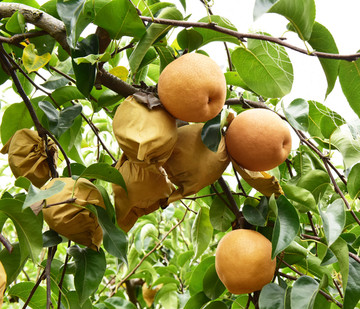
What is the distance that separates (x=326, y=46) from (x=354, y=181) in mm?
324

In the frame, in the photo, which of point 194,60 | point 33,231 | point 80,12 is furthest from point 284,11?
point 33,231

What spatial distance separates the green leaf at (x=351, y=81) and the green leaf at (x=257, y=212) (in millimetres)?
255

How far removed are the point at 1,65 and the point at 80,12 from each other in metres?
0.33

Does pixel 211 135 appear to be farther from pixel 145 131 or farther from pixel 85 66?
pixel 85 66

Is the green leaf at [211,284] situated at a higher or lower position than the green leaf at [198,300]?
higher

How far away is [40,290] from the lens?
1.07m

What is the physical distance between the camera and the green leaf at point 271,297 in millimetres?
890

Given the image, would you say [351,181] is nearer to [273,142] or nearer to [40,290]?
[273,142]

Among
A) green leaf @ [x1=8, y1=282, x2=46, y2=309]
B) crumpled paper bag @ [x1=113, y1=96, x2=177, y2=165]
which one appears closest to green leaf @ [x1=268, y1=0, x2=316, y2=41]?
crumpled paper bag @ [x1=113, y1=96, x2=177, y2=165]

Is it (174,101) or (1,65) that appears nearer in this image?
(174,101)

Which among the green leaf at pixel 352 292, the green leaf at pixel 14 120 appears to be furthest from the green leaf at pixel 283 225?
the green leaf at pixel 14 120

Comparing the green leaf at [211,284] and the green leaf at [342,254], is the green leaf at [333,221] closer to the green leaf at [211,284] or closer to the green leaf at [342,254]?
the green leaf at [342,254]

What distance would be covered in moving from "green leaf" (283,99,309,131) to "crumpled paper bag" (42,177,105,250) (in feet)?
1.42

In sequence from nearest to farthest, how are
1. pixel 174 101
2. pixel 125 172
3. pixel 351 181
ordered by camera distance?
pixel 174 101 < pixel 125 172 < pixel 351 181
